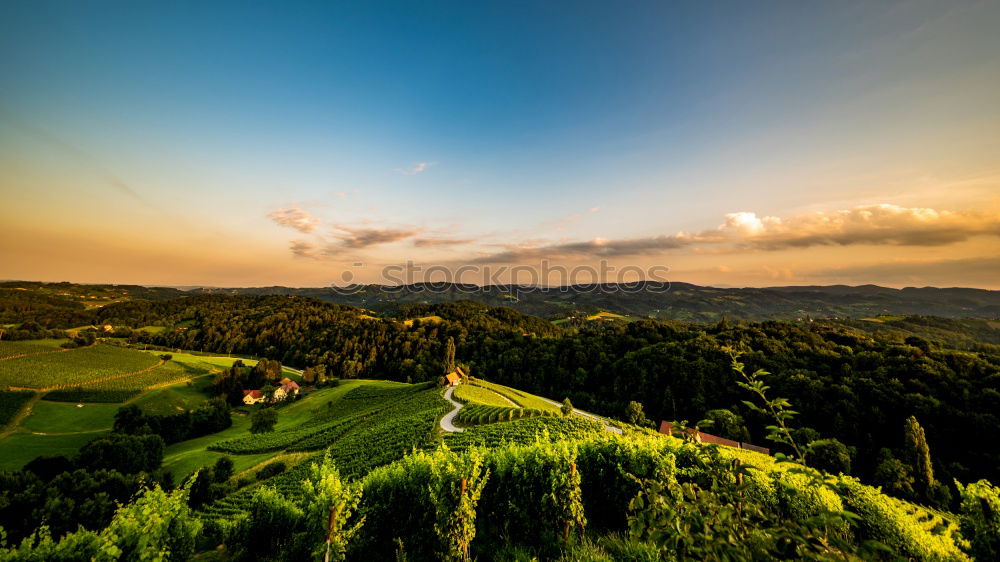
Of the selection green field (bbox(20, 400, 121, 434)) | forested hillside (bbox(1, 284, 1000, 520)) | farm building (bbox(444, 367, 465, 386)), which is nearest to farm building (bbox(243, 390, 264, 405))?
green field (bbox(20, 400, 121, 434))

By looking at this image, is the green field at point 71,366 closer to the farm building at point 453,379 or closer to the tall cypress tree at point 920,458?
the farm building at point 453,379

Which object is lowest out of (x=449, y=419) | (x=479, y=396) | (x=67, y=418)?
(x=67, y=418)

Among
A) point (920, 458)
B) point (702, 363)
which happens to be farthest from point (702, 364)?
point (920, 458)

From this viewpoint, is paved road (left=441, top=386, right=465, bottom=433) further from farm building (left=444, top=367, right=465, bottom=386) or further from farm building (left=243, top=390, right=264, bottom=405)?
farm building (left=243, top=390, right=264, bottom=405)

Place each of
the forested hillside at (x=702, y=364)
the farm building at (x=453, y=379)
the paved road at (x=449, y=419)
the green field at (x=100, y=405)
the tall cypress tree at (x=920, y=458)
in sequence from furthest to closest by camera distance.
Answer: the farm building at (x=453, y=379) < the forested hillside at (x=702, y=364) < the green field at (x=100, y=405) < the tall cypress tree at (x=920, y=458) < the paved road at (x=449, y=419)

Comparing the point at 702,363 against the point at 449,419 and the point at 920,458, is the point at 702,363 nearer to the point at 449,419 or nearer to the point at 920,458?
the point at 920,458

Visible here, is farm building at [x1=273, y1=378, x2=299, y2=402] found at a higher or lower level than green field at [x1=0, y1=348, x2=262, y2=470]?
lower

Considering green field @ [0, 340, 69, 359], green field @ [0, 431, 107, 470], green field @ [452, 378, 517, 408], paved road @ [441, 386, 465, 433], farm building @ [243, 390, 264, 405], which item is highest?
green field @ [0, 340, 69, 359]

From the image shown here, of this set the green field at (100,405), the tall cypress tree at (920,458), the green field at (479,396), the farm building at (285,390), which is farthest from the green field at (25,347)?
the tall cypress tree at (920,458)

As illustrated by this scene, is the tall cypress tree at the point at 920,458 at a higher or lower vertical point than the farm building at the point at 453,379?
lower

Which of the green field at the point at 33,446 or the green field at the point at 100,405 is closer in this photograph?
the green field at the point at 33,446

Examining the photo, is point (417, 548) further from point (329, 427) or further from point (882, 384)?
point (882, 384)

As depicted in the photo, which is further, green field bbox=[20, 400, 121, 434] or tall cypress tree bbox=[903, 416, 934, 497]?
green field bbox=[20, 400, 121, 434]
